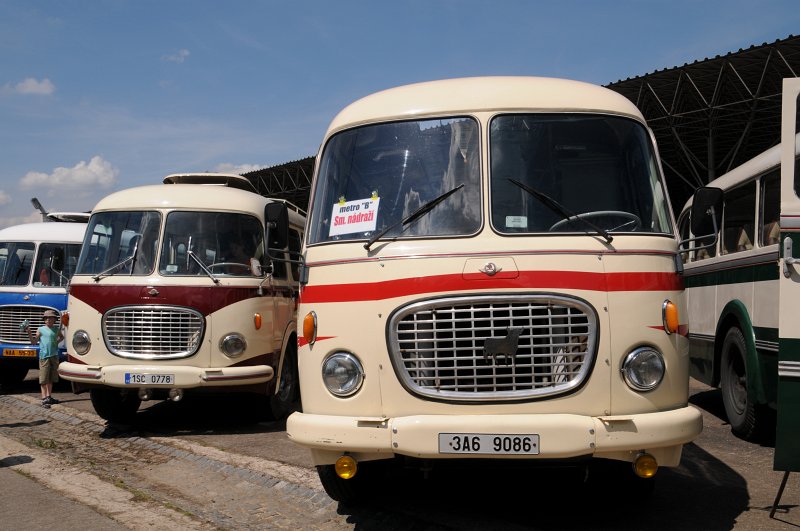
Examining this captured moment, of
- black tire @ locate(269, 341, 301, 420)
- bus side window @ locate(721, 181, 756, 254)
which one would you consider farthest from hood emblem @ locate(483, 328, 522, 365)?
black tire @ locate(269, 341, 301, 420)

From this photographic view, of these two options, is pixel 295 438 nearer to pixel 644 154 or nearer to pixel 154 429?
pixel 644 154

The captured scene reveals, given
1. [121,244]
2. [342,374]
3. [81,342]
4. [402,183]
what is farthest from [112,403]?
[402,183]

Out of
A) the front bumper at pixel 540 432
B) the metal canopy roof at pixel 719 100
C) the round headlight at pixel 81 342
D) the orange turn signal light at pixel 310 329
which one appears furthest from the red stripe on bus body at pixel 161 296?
the metal canopy roof at pixel 719 100

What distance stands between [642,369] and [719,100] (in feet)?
77.8

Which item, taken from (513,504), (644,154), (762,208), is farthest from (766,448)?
(644,154)

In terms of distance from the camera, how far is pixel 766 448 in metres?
8.00

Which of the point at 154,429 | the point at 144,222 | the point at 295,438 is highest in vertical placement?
the point at 144,222

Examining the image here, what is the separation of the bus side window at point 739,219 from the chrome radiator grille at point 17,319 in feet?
33.4

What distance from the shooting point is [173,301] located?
905 cm

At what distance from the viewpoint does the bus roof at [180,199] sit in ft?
31.4

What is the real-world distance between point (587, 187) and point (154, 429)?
21.5ft

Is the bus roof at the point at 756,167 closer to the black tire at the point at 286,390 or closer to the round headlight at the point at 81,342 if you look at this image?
the black tire at the point at 286,390

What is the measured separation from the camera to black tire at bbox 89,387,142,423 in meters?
9.58

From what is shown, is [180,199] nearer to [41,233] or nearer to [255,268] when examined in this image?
[255,268]
